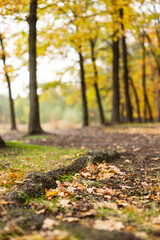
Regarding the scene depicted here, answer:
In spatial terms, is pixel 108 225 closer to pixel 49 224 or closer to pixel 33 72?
pixel 49 224

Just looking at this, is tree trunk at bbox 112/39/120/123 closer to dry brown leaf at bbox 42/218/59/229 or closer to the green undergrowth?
the green undergrowth

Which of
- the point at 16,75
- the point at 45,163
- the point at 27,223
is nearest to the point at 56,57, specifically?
the point at 16,75

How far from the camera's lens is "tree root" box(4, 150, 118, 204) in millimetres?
2867

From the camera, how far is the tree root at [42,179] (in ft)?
9.41

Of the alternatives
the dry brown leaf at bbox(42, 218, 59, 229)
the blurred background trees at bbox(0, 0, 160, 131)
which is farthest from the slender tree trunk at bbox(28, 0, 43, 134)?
the dry brown leaf at bbox(42, 218, 59, 229)

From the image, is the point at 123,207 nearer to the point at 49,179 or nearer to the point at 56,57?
the point at 49,179

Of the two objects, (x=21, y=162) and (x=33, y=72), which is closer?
(x=21, y=162)

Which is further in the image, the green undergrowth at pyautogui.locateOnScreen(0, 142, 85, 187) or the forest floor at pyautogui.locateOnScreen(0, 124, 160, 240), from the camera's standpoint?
the green undergrowth at pyautogui.locateOnScreen(0, 142, 85, 187)

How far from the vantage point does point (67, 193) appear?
3072 mm

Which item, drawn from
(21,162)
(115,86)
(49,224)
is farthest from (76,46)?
(49,224)

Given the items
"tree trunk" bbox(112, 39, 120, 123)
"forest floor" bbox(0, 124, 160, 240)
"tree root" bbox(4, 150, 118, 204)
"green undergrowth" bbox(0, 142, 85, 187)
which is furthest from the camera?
"tree trunk" bbox(112, 39, 120, 123)

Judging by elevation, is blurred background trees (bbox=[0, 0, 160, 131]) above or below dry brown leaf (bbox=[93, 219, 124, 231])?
above

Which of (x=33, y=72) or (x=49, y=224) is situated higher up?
(x=33, y=72)

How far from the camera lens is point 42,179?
3334 millimetres
